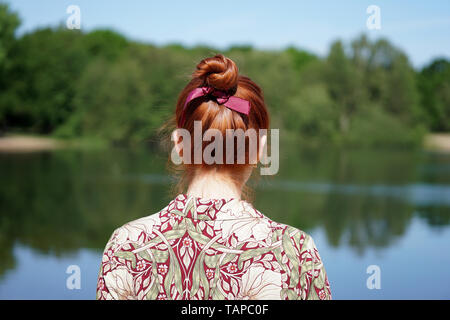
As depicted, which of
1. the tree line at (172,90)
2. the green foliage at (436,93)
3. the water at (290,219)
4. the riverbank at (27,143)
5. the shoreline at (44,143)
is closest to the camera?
the water at (290,219)

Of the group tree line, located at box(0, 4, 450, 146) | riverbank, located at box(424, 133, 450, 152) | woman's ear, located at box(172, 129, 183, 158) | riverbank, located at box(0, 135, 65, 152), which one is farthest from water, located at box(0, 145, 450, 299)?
riverbank, located at box(424, 133, 450, 152)

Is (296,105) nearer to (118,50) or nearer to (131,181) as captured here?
(118,50)

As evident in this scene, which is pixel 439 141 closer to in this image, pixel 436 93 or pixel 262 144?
pixel 436 93

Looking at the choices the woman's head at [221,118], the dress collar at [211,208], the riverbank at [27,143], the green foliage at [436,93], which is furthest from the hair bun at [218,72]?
the green foliage at [436,93]

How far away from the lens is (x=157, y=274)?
1.16 meters

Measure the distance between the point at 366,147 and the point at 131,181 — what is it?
29.1 m

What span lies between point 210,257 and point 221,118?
0.27m

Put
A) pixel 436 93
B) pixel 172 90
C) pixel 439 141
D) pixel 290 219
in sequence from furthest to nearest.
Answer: pixel 436 93
pixel 439 141
pixel 172 90
pixel 290 219

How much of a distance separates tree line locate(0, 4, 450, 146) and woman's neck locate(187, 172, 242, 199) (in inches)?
1443

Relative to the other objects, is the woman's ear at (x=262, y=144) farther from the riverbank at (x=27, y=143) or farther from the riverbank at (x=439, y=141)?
the riverbank at (x=439, y=141)

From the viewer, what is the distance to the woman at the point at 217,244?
1.13 metres

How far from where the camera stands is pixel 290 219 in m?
13.8

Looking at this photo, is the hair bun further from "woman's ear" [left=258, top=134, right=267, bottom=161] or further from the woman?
"woman's ear" [left=258, top=134, right=267, bottom=161]

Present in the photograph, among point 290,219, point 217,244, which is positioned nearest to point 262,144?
point 217,244
